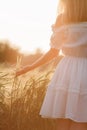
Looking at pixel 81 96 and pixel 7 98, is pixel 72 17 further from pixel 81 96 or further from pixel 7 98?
pixel 7 98

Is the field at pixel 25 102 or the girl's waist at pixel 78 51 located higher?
the girl's waist at pixel 78 51

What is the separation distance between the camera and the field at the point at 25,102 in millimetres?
5371

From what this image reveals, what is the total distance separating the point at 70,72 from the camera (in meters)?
3.71

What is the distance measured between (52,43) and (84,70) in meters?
0.34

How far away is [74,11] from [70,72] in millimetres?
437

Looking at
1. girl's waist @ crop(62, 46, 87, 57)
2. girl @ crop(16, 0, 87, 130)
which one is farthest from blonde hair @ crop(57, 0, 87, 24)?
girl's waist @ crop(62, 46, 87, 57)

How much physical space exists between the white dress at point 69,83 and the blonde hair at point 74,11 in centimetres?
4

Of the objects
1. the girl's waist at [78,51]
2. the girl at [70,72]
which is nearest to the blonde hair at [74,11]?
the girl at [70,72]

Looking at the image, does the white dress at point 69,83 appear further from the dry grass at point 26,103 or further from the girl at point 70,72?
the dry grass at point 26,103

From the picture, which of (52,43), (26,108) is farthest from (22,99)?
(52,43)

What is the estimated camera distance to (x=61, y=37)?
12.5 feet

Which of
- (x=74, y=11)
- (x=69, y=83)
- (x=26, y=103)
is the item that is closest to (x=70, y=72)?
(x=69, y=83)

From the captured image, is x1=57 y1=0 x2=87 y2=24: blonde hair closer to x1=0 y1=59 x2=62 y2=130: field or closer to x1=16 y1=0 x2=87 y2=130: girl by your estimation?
x1=16 y1=0 x2=87 y2=130: girl

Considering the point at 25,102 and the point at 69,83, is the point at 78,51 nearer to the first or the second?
the point at 69,83
